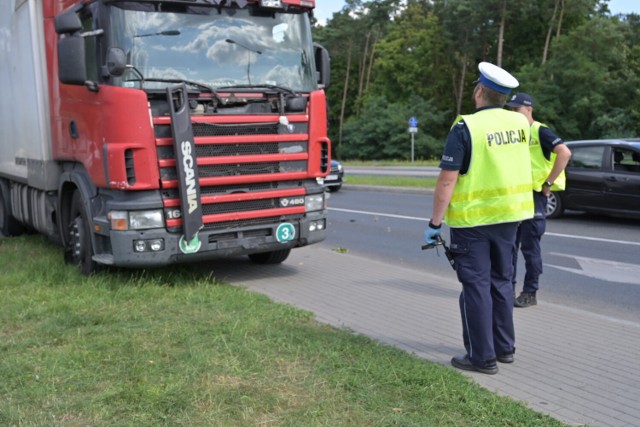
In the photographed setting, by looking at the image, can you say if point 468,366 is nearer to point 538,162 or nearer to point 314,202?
point 538,162

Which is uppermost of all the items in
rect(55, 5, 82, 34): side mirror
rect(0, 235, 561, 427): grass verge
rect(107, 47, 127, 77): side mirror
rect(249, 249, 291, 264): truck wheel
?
rect(55, 5, 82, 34): side mirror

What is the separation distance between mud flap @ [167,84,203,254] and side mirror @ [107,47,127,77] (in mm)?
484

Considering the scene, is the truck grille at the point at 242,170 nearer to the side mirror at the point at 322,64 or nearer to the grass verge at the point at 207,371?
the side mirror at the point at 322,64

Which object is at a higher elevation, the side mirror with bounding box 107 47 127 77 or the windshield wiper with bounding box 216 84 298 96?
the side mirror with bounding box 107 47 127 77

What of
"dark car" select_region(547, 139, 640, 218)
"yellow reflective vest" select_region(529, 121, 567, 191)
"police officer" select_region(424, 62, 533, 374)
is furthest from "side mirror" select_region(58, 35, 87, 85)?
"dark car" select_region(547, 139, 640, 218)

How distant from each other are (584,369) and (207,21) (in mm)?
4963

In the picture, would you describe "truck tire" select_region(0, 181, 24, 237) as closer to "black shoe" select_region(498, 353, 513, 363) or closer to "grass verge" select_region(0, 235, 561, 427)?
"grass verge" select_region(0, 235, 561, 427)

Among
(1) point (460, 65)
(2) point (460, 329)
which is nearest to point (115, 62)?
(2) point (460, 329)

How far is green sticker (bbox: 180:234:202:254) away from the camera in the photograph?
6991mm

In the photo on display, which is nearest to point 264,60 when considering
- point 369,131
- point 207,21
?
point 207,21

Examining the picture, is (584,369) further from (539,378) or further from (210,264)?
(210,264)

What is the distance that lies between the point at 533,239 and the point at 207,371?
11.7 feet

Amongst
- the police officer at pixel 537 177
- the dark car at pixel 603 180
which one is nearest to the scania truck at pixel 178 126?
the police officer at pixel 537 177

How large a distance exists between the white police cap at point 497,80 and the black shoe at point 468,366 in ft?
6.06
